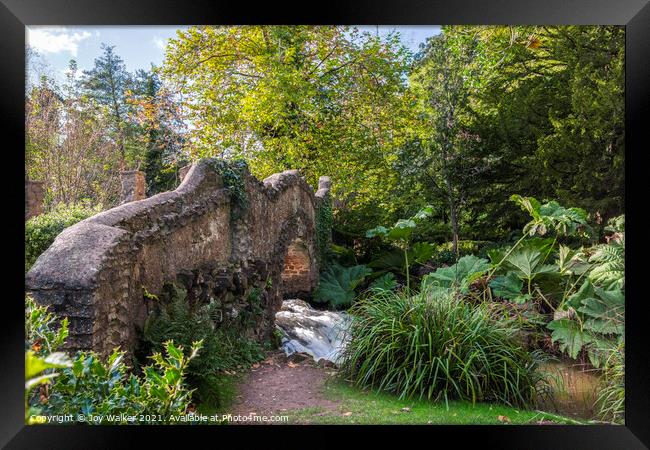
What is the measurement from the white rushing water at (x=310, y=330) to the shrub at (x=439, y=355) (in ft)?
1.98

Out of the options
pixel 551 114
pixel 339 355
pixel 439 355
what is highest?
pixel 551 114

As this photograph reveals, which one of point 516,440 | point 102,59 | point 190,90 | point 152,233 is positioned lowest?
point 516,440

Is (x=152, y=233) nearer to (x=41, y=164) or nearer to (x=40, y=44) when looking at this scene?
(x=40, y=44)

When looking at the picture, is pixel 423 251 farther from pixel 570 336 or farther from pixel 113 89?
pixel 113 89

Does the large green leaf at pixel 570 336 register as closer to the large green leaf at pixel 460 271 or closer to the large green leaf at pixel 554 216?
the large green leaf at pixel 554 216

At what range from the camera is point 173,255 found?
4.19 meters

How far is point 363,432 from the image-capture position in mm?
3107

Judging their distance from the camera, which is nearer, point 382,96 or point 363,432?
point 363,432

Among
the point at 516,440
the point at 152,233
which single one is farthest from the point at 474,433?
the point at 152,233

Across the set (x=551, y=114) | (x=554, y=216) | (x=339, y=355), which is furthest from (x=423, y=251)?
(x=339, y=355)

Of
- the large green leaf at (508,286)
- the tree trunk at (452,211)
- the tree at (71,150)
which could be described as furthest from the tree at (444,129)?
the tree at (71,150)

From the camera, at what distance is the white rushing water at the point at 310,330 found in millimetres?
5905

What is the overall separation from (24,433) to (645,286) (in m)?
4.16

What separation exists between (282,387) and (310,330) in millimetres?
2221
